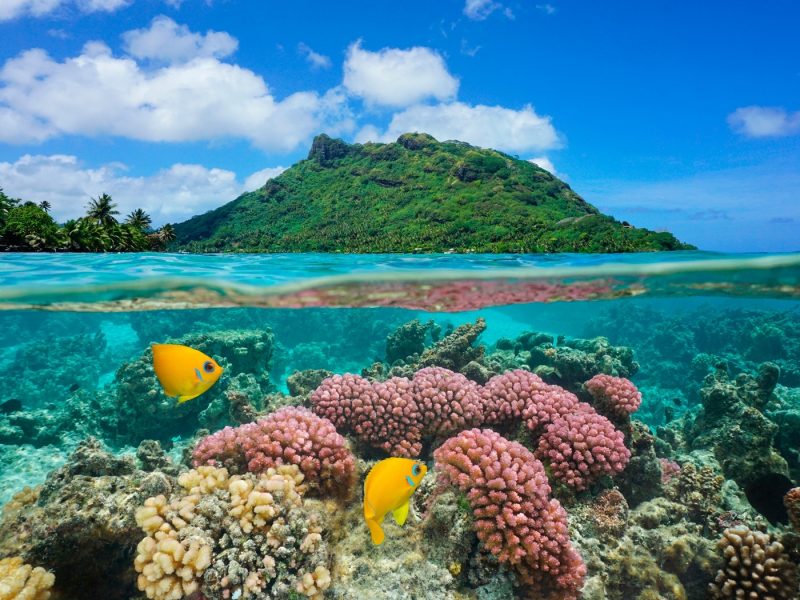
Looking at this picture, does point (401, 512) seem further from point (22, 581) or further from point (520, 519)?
point (22, 581)

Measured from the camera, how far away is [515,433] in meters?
6.79

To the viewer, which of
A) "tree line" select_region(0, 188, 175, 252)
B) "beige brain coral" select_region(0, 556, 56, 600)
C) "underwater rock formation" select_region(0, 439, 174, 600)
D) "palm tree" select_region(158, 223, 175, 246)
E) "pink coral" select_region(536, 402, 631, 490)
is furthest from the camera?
"palm tree" select_region(158, 223, 175, 246)

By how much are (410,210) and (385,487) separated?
47.0 meters

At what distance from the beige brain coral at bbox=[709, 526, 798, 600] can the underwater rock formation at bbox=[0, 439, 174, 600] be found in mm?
6502

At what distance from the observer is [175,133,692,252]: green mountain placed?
31.3m

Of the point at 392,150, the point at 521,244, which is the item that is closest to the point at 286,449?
the point at 521,244

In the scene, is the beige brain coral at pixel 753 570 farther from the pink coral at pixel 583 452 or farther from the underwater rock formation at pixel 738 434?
the underwater rock formation at pixel 738 434

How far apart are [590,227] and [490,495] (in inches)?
1091

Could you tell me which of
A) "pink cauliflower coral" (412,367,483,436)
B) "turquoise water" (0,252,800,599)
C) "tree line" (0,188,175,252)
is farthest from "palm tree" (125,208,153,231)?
"pink cauliflower coral" (412,367,483,436)

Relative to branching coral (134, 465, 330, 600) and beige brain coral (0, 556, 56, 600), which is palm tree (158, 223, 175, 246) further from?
branching coral (134, 465, 330, 600)

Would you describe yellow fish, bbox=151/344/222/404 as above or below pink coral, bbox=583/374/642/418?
above

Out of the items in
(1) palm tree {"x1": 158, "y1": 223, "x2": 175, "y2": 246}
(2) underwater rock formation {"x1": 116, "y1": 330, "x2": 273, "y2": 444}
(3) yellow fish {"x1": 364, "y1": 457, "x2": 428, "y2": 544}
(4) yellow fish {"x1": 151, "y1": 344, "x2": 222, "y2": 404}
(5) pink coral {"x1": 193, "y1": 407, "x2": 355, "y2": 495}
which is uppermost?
(1) palm tree {"x1": 158, "y1": 223, "x2": 175, "y2": 246}

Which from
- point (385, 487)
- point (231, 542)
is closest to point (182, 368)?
point (385, 487)

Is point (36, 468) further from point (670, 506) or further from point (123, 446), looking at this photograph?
point (670, 506)
